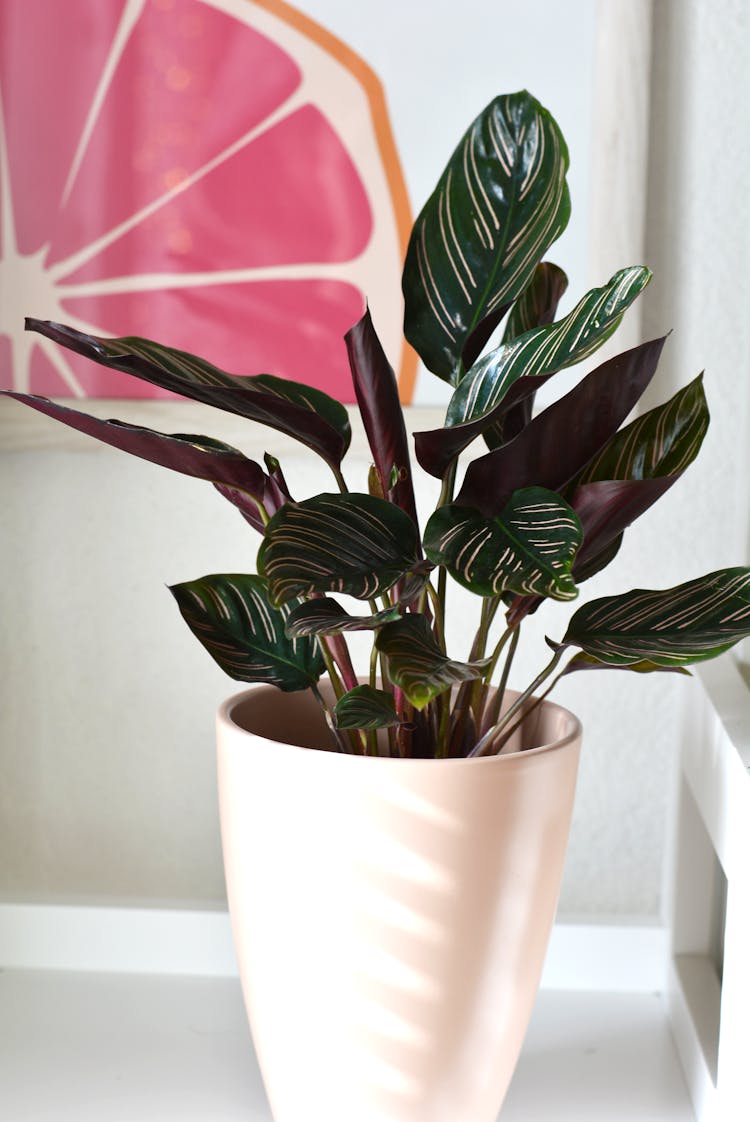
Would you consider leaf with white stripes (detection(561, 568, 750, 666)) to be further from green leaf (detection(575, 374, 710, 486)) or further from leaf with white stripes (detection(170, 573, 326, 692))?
leaf with white stripes (detection(170, 573, 326, 692))

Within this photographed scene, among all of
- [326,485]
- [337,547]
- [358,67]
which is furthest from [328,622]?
[358,67]

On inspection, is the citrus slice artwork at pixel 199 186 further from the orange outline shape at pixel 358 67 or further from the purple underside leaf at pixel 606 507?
the purple underside leaf at pixel 606 507

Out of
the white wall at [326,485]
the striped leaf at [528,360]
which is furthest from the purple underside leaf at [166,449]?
the white wall at [326,485]

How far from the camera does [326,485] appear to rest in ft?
3.36

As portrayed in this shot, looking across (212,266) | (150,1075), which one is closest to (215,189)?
(212,266)

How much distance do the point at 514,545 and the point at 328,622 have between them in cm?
11

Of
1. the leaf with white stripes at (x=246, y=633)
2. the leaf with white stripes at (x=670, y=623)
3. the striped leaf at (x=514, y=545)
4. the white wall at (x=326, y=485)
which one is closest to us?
the striped leaf at (x=514, y=545)

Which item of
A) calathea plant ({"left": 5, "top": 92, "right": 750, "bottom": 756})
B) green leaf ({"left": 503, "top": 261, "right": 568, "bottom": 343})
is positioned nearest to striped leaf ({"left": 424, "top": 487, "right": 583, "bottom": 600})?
calathea plant ({"left": 5, "top": 92, "right": 750, "bottom": 756})

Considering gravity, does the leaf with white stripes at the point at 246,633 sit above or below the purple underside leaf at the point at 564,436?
below

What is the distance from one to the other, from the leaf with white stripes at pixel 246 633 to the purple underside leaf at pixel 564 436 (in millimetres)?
180

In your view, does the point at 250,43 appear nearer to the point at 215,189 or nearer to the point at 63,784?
the point at 215,189

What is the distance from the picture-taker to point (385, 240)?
98cm

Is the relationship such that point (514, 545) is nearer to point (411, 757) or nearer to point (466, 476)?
point (466, 476)

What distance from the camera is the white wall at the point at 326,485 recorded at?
3.13ft
